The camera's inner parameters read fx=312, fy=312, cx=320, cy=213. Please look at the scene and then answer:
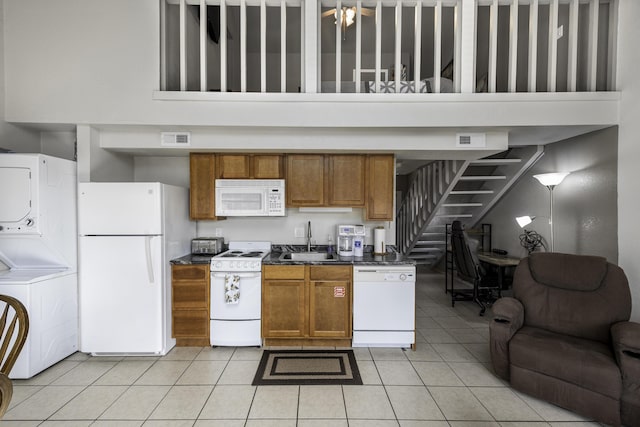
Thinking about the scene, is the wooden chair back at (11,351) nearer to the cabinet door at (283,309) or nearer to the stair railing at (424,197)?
the cabinet door at (283,309)

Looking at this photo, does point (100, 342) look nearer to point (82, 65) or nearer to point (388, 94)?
point (82, 65)

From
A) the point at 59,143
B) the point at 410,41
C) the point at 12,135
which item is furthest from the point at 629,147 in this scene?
the point at 12,135

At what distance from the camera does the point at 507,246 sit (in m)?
5.04

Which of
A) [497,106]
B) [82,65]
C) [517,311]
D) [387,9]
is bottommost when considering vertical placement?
[517,311]

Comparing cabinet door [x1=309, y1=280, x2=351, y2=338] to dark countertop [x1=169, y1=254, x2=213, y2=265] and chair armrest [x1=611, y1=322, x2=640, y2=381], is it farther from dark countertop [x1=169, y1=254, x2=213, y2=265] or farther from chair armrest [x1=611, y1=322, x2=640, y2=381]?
chair armrest [x1=611, y1=322, x2=640, y2=381]

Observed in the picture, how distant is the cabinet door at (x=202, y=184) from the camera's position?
3.51 m

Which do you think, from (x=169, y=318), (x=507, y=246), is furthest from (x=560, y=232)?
(x=169, y=318)

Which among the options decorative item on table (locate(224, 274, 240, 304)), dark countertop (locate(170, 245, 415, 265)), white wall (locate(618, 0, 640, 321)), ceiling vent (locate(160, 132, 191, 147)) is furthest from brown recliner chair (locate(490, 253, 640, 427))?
ceiling vent (locate(160, 132, 191, 147))

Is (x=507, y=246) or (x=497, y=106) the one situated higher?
(x=497, y=106)

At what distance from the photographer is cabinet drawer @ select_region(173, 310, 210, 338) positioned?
322 cm

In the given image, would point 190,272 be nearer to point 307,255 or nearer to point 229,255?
point 229,255

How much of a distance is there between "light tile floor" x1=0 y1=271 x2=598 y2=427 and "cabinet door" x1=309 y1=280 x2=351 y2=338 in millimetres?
316

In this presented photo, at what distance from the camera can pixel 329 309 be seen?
10.6 ft

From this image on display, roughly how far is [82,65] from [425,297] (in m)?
5.31
